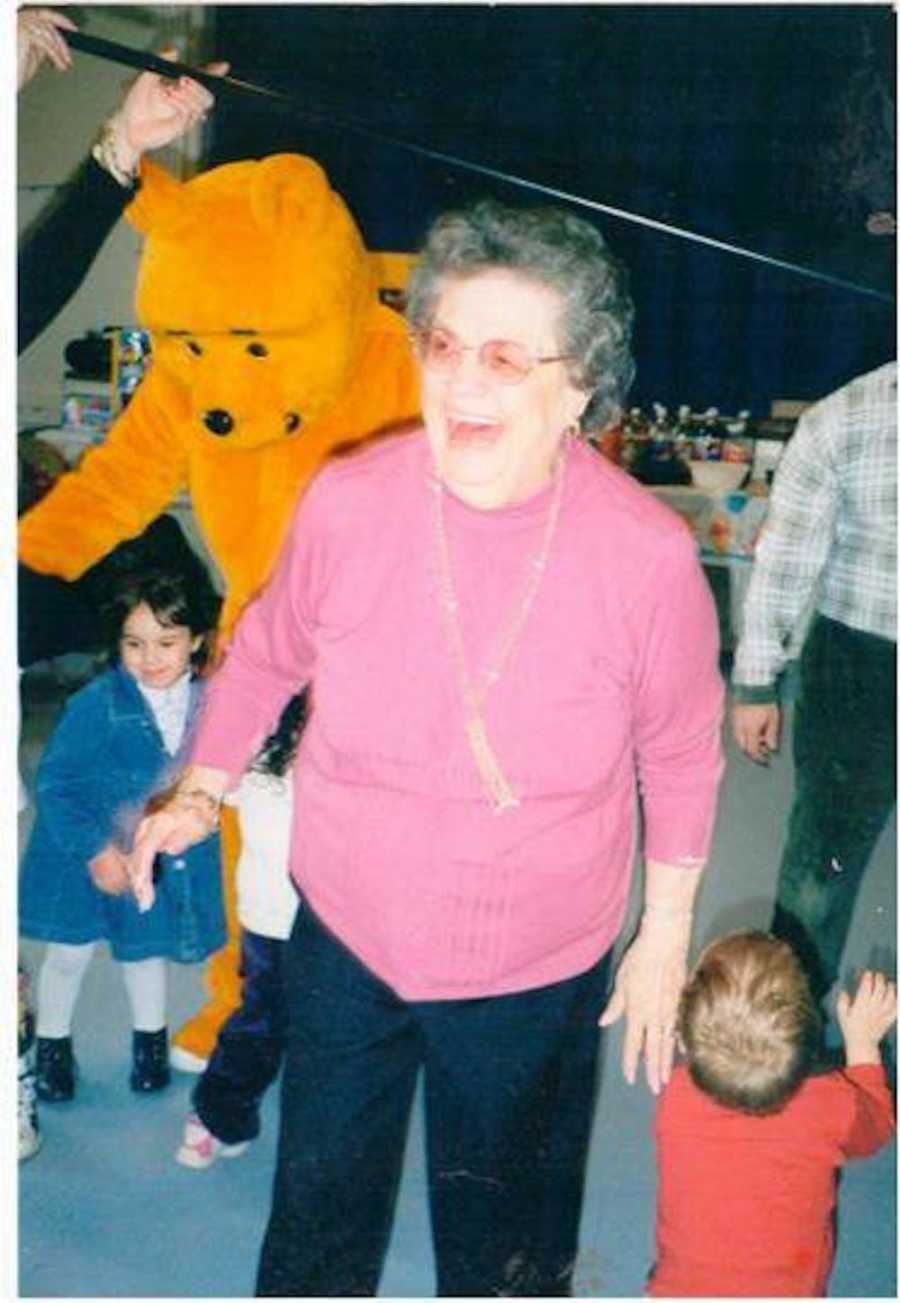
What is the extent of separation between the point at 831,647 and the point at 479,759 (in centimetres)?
80

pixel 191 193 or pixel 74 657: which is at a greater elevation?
pixel 191 193

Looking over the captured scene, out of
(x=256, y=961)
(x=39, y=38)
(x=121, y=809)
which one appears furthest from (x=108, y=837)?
(x=39, y=38)

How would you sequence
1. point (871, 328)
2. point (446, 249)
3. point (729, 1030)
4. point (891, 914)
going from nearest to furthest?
point (446, 249)
point (729, 1030)
point (891, 914)
point (871, 328)

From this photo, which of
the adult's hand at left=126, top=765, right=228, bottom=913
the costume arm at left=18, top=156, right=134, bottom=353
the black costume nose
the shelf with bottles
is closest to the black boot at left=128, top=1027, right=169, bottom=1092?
the adult's hand at left=126, top=765, right=228, bottom=913

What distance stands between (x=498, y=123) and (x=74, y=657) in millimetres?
1958

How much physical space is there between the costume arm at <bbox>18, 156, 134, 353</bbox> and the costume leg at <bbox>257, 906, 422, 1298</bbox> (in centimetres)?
67

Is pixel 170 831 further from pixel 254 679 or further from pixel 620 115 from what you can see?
pixel 620 115

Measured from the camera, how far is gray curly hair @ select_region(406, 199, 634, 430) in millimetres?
945

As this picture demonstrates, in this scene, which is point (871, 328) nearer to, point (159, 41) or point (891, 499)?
point (891, 499)

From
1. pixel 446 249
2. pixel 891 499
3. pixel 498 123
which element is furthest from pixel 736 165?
pixel 446 249

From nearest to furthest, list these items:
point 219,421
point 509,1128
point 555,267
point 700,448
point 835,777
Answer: point 555,267 → point 509,1128 → point 219,421 → point 835,777 → point 700,448

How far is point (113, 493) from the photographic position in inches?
56.2

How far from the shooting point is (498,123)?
6.54ft

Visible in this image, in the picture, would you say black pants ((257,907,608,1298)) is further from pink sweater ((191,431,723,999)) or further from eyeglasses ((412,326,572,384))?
eyeglasses ((412,326,572,384))
